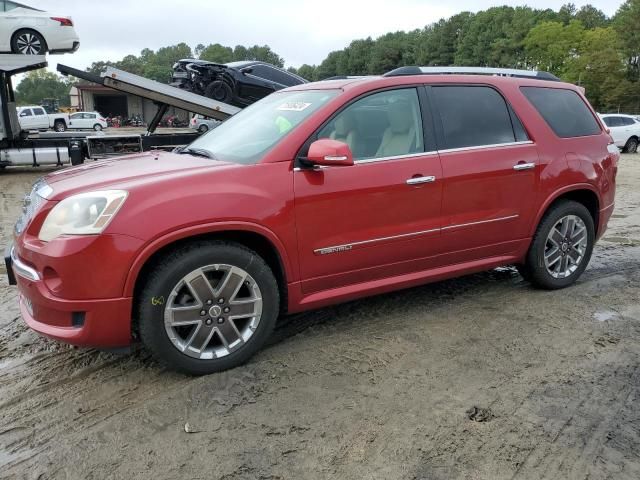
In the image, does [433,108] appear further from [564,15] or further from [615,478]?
[564,15]

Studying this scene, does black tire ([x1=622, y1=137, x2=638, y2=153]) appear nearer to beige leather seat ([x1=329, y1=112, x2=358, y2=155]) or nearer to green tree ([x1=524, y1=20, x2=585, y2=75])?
beige leather seat ([x1=329, y1=112, x2=358, y2=155])

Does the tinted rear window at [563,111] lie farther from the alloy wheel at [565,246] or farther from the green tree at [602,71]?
the green tree at [602,71]

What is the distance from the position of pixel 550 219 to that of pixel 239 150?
265 cm

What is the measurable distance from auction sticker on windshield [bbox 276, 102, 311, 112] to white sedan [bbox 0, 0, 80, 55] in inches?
472

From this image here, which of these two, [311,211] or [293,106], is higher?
[293,106]

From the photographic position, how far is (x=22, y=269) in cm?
317

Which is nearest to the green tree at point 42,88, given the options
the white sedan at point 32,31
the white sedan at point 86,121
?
the white sedan at point 86,121

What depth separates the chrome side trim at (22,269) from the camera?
10.0 ft

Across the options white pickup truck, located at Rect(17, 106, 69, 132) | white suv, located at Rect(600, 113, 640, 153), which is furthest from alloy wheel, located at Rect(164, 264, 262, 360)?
white pickup truck, located at Rect(17, 106, 69, 132)

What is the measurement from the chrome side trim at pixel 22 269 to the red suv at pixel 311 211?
0.04ft

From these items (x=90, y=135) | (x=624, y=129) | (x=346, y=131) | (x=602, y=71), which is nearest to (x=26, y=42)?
(x=90, y=135)

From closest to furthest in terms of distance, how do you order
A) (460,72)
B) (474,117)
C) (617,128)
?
1. (474,117)
2. (460,72)
3. (617,128)

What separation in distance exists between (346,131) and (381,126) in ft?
0.95

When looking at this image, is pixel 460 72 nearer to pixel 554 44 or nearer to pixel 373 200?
pixel 373 200
